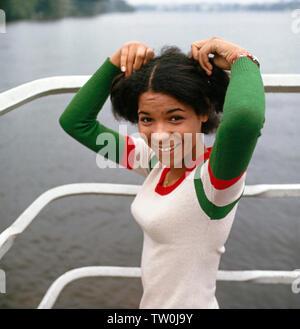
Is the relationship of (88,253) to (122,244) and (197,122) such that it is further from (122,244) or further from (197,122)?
(197,122)

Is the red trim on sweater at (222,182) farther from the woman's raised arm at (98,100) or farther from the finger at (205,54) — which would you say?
the woman's raised arm at (98,100)

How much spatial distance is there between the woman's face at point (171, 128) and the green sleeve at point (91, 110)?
7.7 inches

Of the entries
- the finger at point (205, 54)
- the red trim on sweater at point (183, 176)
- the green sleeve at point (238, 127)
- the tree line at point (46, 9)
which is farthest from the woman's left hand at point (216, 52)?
the tree line at point (46, 9)

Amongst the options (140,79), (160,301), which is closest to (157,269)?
(160,301)

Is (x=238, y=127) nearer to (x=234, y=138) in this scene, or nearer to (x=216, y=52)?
(x=234, y=138)

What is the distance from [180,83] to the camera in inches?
38.5

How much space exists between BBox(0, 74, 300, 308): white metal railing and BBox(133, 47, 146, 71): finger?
0.79 ft

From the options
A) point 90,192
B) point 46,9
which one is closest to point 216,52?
point 90,192

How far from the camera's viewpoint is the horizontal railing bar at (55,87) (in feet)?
3.46

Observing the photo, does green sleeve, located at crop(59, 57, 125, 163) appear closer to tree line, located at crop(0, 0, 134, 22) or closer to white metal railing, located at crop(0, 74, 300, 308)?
white metal railing, located at crop(0, 74, 300, 308)

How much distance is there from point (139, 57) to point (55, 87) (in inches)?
12.2

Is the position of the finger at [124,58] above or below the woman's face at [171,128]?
above

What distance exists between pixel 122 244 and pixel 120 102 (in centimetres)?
276

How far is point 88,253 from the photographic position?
352 centimetres
